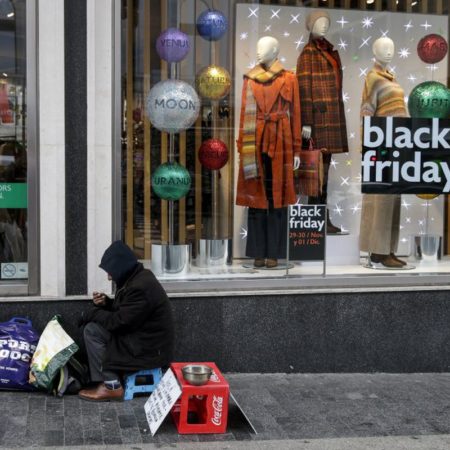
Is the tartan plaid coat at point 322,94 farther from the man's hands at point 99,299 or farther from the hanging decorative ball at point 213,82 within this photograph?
the man's hands at point 99,299

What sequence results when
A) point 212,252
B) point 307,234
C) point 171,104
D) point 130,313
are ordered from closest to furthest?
point 130,313, point 171,104, point 307,234, point 212,252

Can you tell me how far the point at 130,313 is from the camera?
5250 millimetres

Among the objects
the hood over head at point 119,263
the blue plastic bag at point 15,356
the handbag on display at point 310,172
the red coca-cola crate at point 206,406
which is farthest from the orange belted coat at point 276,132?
the blue plastic bag at point 15,356

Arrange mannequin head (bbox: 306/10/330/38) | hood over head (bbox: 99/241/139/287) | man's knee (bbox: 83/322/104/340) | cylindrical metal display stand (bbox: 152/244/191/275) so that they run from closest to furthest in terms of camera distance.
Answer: hood over head (bbox: 99/241/139/287)
man's knee (bbox: 83/322/104/340)
cylindrical metal display stand (bbox: 152/244/191/275)
mannequin head (bbox: 306/10/330/38)

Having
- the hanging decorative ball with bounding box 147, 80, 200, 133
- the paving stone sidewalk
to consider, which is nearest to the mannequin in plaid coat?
the hanging decorative ball with bounding box 147, 80, 200, 133

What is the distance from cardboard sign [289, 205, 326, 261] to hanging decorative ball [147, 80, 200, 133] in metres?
1.24

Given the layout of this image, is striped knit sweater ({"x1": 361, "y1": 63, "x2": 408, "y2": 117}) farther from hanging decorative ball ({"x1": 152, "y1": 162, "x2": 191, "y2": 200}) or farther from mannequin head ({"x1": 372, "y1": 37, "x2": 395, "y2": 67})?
hanging decorative ball ({"x1": 152, "y1": 162, "x2": 191, "y2": 200})

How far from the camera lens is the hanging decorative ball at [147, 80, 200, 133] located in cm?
639

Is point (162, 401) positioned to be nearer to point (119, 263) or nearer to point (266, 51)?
point (119, 263)

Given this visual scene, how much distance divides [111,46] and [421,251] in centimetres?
340

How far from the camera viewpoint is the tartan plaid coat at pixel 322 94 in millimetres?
6867

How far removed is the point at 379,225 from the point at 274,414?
8.05ft

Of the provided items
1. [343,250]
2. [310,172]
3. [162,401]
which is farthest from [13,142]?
[343,250]

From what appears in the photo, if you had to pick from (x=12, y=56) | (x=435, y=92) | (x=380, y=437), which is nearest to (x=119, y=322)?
(x=380, y=437)
